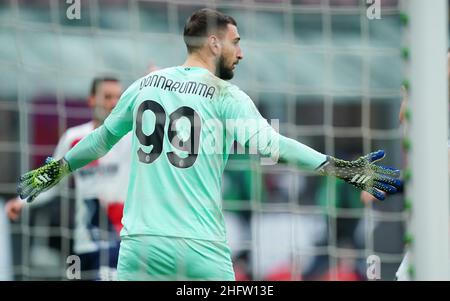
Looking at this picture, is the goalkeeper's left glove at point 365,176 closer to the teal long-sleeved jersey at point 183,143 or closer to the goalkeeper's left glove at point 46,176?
the teal long-sleeved jersey at point 183,143

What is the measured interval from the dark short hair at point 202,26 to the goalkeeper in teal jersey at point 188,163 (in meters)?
0.04

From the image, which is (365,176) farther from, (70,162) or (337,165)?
(70,162)

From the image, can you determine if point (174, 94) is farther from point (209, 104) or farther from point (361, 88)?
point (361, 88)

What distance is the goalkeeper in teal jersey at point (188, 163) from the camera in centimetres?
312

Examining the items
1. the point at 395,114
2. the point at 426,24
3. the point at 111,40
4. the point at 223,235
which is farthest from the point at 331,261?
the point at 426,24

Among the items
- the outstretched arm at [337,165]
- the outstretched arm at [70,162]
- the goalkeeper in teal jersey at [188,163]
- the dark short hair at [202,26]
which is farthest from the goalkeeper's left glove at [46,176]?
the outstretched arm at [337,165]

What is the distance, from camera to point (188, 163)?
3.21 metres

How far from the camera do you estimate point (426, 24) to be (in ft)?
9.70

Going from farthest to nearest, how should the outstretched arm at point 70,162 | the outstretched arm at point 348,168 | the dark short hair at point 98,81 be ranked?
the dark short hair at point 98,81 < the outstretched arm at point 70,162 < the outstretched arm at point 348,168

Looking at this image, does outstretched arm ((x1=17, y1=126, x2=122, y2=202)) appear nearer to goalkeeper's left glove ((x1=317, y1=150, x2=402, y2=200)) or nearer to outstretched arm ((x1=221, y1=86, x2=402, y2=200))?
outstretched arm ((x1=221, y1=86, x2=402, y2=200))

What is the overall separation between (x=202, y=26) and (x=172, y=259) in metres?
0.68

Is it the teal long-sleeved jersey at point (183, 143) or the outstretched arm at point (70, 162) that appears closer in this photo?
the teal long-sleeved jersey at point (183, 143)

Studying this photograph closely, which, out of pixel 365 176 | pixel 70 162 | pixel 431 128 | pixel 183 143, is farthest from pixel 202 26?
pixel 431 128
